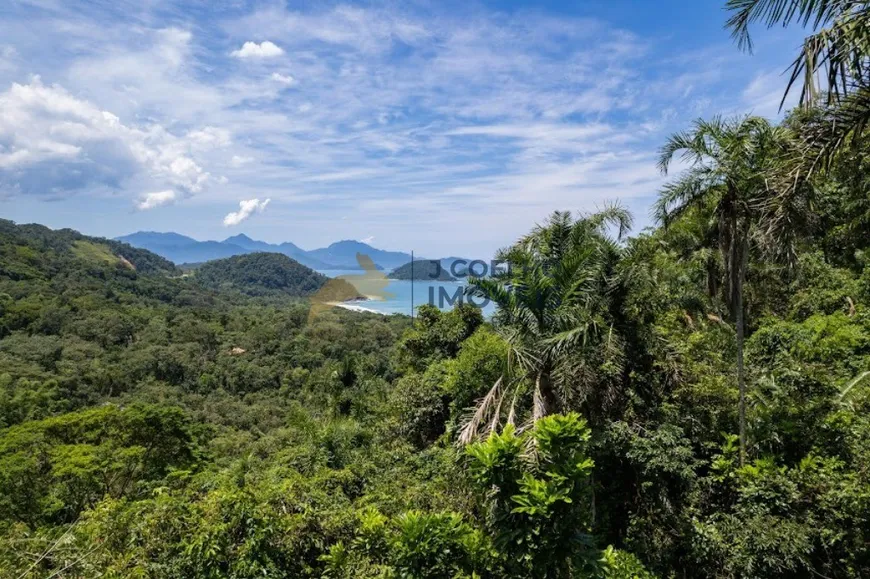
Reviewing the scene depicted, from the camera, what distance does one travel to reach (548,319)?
6.84 m

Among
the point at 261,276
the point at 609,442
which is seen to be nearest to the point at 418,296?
the point at 609,442

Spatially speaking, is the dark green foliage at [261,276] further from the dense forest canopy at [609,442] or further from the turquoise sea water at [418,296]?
the dense forest canopy at [609,442]

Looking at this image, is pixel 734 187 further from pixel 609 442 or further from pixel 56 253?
pixel 56 253

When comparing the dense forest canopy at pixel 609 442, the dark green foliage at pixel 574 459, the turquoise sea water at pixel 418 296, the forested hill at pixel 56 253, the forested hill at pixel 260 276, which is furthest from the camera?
the forested hill at pixel 260 276

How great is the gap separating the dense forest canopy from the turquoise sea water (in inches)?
77.2

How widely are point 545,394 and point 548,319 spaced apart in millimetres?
1087

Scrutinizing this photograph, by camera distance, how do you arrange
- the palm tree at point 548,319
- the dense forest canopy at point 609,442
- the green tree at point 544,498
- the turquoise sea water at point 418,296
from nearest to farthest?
the green tree at point 544,498 → the dense forest canopy at point 609,442 → the palm tree at point 548,319 → the turquoise sea water at point 418,296

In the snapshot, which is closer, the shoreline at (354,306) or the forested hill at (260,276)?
the shoreline at (354,306)

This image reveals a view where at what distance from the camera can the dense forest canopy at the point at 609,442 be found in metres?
4.72

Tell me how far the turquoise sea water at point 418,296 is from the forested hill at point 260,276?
4751cm

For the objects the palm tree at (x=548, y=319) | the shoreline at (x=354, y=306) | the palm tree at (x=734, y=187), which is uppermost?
the palm tree at (x=734, y=187)

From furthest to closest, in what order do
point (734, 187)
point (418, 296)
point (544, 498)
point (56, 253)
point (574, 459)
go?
point (56, 253), point (418, 296), point (734, 187), point (574, 459), point (544, 498)

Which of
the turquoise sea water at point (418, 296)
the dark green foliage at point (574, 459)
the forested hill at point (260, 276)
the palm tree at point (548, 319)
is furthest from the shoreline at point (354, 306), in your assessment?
the palm tree at point (548, 319)

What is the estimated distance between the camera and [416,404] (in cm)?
1406
